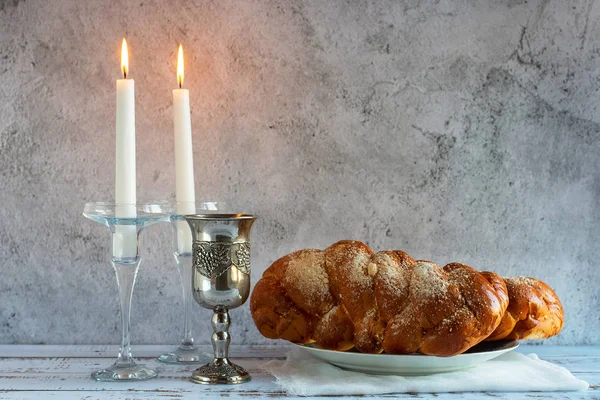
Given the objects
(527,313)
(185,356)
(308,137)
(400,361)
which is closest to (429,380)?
(400,361)

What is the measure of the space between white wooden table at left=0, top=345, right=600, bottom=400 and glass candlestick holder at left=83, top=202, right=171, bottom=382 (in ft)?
0.08

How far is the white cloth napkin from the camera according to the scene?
1052mm

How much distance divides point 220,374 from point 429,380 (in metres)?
0.30

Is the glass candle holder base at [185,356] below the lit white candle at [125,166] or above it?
below

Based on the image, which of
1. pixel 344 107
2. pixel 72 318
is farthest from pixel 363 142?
pixel 72 318

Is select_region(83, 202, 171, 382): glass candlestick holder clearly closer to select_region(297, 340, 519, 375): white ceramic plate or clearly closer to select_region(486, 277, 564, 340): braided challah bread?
select_region(297, 340, 519, 375): white ceramic plate

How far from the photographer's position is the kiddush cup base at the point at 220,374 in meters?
1.10

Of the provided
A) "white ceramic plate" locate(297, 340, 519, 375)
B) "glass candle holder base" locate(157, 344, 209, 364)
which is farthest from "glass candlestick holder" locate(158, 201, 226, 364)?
"white ceramic plate" locate(297, 340, 519, 375)

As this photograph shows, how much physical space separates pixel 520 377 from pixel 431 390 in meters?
0.15

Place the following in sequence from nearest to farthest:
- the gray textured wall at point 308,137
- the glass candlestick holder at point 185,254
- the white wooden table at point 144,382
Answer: the white wooden table at point 144,382 < the glass candlestick holder at point 185,254 < the gray textured wall at point 308,137

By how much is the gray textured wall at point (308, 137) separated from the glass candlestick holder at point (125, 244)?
0.82 feet

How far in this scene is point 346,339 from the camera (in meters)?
1.13

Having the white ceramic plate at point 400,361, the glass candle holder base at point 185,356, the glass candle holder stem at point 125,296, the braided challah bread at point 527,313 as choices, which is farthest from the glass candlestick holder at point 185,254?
the braided challah bread at point 527,313

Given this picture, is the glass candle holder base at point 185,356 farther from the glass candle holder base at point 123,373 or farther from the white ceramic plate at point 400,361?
the white ceramic plate at point 400,361
